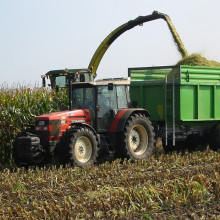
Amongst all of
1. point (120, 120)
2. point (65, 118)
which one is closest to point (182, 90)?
point (120, 120)

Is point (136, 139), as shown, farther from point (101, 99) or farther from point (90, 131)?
point (90, 131)

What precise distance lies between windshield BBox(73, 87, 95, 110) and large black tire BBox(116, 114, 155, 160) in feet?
2.73

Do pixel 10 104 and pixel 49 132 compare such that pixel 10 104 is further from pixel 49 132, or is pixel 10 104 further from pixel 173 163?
pixel 173 163

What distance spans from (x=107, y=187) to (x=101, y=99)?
10.5 feet

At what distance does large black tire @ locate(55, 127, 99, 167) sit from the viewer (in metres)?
8.91

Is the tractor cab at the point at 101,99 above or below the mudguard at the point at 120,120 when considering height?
above

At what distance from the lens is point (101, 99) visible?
9.78 meters

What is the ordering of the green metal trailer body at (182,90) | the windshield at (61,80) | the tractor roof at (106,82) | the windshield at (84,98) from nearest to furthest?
the tractor roof at (106,82), the windshield at (84,98), the green metal trailer body at (182,90), the windshield at (61,80)

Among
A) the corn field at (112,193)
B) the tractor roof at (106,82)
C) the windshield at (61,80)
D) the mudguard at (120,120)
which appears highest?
the windshield at (61,80)

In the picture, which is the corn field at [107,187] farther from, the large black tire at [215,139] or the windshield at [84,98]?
the windshield at [84,98]

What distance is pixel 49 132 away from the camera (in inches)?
364

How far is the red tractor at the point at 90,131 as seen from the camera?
9.04 meters

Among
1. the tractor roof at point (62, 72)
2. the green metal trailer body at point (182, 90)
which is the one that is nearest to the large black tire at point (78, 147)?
the green metal trailer body at point (182, 90)

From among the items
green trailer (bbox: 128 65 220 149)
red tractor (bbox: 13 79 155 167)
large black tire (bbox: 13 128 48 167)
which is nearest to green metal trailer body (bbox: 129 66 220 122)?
green trailer (bbox: 128 65 220 149)
